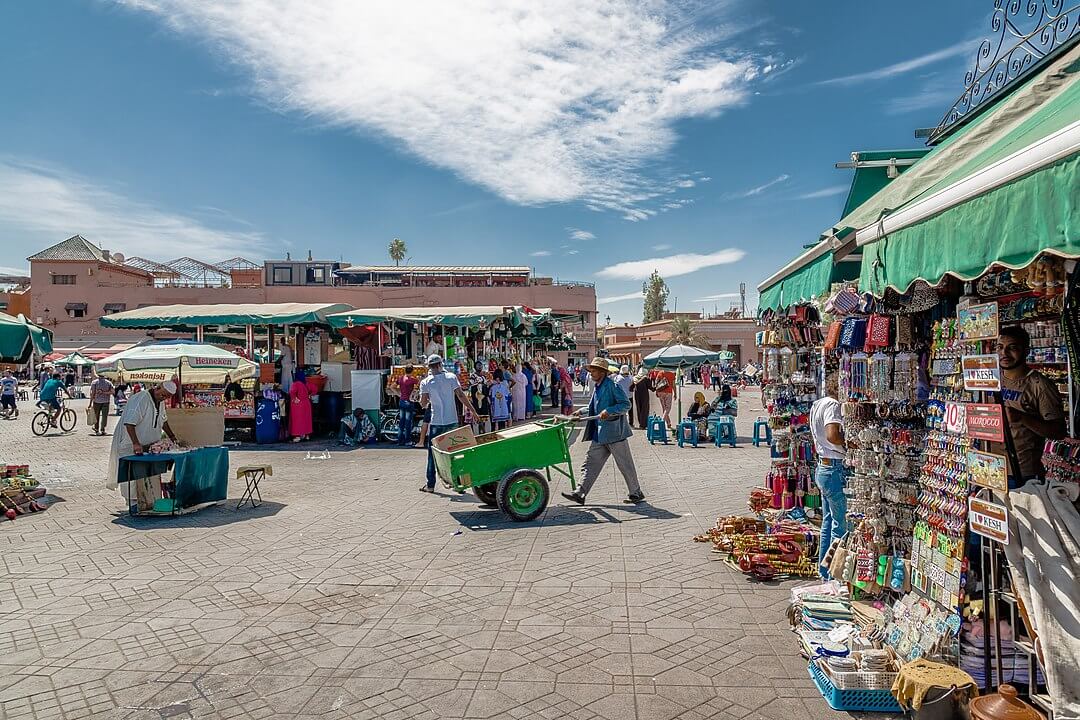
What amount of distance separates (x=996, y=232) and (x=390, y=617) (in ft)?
14.8

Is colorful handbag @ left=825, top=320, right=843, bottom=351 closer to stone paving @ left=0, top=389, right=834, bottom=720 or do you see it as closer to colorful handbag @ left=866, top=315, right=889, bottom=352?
colorful handbag @ left=866, top=315, right=889, bottom=352

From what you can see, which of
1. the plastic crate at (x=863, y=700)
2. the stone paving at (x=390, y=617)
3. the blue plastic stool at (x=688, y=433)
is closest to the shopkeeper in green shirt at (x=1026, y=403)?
the plastic crate at (x=863, y=700)

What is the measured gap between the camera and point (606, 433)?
8633 mm

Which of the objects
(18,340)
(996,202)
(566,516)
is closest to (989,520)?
(996,202)

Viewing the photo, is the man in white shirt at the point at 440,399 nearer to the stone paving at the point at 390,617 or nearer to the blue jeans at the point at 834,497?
the stone paving at the point at 390,617

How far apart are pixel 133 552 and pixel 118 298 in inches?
2321

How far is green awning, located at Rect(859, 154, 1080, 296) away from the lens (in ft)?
8.10

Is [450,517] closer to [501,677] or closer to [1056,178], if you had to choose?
[501,677]

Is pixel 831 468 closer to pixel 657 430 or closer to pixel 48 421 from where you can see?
pixel 657 430

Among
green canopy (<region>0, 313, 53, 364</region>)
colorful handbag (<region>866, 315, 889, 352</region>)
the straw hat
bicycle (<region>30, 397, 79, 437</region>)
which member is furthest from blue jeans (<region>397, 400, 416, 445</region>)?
colorful handbag (<region>866, 315, 889, 352</region>)

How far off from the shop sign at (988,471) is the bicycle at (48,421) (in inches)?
884

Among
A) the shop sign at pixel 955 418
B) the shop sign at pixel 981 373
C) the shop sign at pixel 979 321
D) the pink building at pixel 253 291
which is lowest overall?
the shop sign at pixel 955 418

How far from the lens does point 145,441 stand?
8523 millimetres

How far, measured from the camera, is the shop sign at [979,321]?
139 inches
